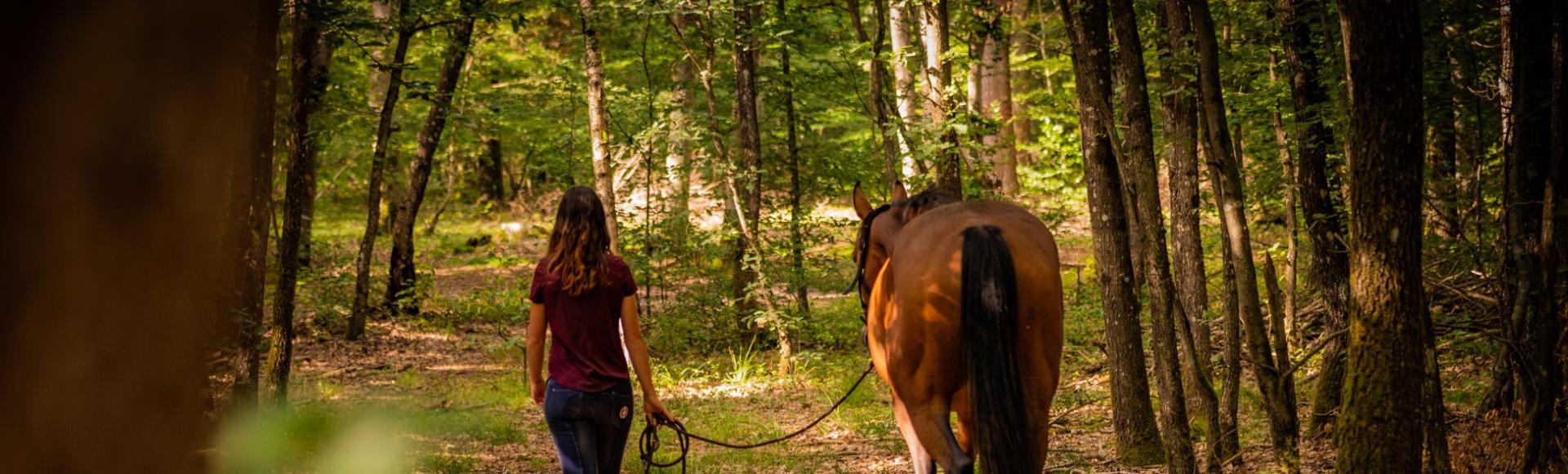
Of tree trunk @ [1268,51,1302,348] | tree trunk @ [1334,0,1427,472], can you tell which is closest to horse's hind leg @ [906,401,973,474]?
tree trunk @ [1334,0,1427,472]

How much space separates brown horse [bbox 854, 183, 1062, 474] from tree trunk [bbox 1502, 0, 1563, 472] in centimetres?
214

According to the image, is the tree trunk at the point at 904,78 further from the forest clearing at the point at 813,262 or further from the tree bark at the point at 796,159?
the tree bark at the point at 796,159

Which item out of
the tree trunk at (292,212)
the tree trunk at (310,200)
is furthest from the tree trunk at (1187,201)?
the tree trunk at (310,200)

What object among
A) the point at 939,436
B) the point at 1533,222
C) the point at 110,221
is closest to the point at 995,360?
the point at 939,436

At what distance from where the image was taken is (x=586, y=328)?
14.2 ft

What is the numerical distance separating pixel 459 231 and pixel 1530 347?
21.7 meters

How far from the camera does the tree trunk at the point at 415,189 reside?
14.1 m

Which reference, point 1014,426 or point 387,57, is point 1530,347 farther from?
point 387,57

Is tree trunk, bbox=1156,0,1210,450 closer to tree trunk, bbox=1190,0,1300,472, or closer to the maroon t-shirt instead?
tree trunk, bbox=1190,0,1300,472

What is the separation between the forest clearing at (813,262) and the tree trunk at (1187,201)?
35 mm

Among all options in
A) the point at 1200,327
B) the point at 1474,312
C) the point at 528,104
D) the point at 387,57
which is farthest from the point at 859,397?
the point at 387,57

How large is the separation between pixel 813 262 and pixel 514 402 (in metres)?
4.06

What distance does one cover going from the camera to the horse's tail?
4.29m

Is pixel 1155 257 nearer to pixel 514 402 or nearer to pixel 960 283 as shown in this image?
pixel 960 283
